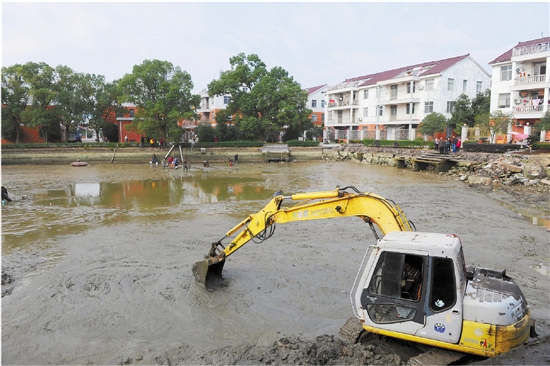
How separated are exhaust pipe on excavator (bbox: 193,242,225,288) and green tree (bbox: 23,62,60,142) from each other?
46.0 m

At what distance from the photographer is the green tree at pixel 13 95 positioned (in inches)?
1854

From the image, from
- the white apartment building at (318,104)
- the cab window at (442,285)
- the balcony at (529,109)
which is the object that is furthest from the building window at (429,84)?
the cab window at (442,285)

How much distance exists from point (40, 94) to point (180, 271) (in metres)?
45.4

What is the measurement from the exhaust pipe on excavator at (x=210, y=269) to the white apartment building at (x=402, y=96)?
41.9 meters

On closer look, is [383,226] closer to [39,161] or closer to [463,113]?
[463,113]

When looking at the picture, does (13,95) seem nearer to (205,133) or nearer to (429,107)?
(205,133)

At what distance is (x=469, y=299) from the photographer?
531 centimetres

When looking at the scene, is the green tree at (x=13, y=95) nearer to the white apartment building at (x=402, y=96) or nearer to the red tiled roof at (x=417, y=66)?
the white apartment building at (x=402, y=96)

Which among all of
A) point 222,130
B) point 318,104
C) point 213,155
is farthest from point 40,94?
point 318,104

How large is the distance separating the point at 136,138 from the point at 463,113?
1811 inches

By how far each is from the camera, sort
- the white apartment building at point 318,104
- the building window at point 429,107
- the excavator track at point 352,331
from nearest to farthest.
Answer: the excavator track at point 352,331 → the building window at point 429,107 → the white apartment building at point 318,104

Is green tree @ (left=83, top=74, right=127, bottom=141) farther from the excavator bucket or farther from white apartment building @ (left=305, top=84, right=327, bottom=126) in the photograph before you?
the excavator bucket

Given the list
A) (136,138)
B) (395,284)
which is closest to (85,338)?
(395,284)

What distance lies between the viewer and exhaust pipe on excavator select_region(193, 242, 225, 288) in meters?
9.37
